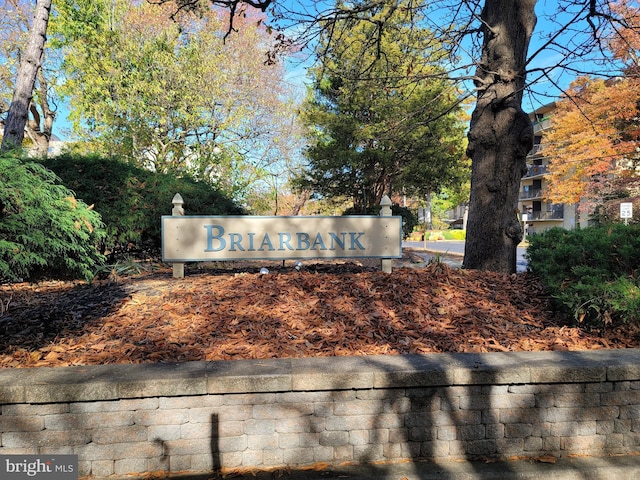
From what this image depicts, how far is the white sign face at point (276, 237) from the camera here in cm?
545

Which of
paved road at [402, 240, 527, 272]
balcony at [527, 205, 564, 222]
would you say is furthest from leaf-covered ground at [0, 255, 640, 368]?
balcony at [527, 205, 564, 222]

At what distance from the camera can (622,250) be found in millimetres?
4148

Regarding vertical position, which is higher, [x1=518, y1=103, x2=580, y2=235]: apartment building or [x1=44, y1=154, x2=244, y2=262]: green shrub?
[x1=518, y1=103, x2=580, y2=235]: apartment building

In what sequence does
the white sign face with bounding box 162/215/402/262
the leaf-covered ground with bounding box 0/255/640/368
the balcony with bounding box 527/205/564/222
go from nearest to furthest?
Answer: the leaf-covered ground with bounding box 0/255/640/368, the white sign face with bounding box 162/215/402/262, the balcony with bounding box 527/205/564/222

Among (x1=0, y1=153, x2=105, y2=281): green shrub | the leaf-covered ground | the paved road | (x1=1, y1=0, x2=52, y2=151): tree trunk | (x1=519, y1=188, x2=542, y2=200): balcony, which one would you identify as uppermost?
(x1=519, y1=188, x2=542, y2=200): balcony

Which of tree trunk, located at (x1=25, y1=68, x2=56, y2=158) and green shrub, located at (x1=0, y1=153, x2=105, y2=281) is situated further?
tree trunk, located at (x1=25, y1=68, x2=56, y2=158)

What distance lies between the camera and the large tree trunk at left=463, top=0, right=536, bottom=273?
5461 millimetres

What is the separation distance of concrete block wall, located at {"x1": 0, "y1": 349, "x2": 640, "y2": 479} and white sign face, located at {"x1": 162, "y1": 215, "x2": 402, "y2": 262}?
9.38ft

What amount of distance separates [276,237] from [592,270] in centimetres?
378

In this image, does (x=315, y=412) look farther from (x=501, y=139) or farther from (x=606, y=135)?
(x=606, y=135)

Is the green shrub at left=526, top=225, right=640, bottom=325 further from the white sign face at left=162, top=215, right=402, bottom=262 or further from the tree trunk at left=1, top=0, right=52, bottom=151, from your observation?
the tree trunk at left=1, top=0, right=52, bottom=151

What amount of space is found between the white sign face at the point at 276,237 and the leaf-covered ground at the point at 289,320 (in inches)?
20.9

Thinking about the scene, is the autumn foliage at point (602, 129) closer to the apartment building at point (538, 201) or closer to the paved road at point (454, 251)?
the paved road at point (454, 251)

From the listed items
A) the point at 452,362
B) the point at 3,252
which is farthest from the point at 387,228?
the point at 3,252
